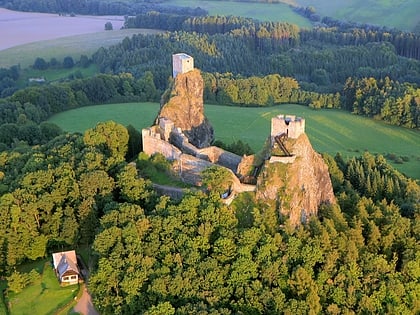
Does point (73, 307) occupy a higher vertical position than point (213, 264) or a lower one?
lower

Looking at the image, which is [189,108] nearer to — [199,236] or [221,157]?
[221,157]

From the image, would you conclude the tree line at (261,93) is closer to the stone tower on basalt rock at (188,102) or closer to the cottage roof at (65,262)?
the stone tower on basalt rock at (188,102)

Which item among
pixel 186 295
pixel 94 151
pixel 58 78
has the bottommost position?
pixel 58 78

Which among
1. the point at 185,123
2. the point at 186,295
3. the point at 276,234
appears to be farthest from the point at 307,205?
the point at 185,123

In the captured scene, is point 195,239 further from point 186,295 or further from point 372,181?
point 372,181

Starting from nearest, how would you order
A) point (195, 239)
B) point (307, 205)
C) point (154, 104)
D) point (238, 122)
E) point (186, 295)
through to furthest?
point (186, 295), point (195, 239), point (307, 205), point (238, 122), point (154, 104)

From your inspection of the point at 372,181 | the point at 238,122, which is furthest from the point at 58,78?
the point at 372,181

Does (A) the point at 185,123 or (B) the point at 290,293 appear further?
(A) the point at 185,123

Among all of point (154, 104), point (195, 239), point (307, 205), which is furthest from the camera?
point (154, 104)
